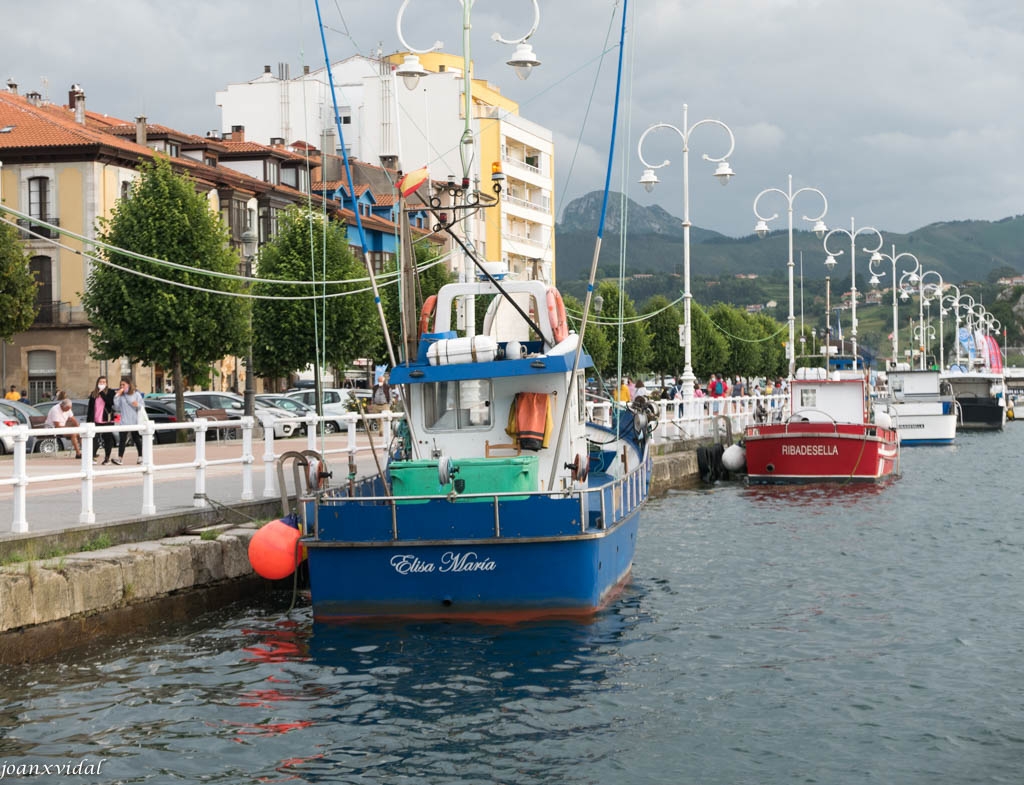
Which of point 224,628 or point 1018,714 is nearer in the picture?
point 1018,714

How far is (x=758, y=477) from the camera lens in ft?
106

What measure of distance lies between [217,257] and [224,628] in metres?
28.1

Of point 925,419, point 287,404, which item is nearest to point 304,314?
point 287,404

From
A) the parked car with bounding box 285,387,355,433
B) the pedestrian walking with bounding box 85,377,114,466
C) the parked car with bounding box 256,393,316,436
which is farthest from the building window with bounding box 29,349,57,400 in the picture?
the pedestrian walking with bounding box 85,377,114,466

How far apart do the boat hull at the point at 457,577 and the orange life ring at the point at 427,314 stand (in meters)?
3.81

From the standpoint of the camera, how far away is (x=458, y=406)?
1578 centimetres

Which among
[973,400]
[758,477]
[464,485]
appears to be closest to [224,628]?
[464,485]

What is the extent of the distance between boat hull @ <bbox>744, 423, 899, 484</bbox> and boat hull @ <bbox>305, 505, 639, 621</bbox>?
18.5 meters

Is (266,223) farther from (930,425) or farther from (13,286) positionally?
(930,425)

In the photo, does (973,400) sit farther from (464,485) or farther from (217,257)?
(464,485)

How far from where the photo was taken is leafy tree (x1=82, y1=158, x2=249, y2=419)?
39.8 m

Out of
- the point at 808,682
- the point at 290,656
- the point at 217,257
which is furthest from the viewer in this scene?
the point at 217,257

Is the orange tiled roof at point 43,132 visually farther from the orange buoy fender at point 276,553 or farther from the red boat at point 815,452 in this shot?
the orange buoy fender at point 276,553

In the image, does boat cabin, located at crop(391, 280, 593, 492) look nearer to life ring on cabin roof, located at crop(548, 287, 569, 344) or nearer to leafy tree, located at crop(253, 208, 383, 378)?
life ring on cabin roof, located at crop(548, 287, 569, 344)
